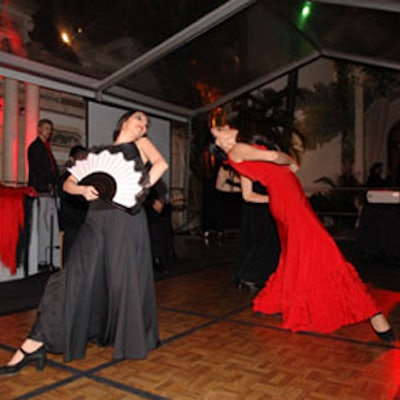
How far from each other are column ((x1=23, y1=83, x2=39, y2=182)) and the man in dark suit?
27.5 inches

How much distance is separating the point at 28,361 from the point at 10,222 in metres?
2.81

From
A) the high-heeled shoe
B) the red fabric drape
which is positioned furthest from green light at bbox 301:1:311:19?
the high-heeled shoe

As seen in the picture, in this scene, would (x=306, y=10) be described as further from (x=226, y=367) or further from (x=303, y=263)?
(x=226, y=367)

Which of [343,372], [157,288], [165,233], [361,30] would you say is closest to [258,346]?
[343,372]

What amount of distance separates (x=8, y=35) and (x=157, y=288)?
3.62 m

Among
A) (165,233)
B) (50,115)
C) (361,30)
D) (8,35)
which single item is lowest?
(165,233)

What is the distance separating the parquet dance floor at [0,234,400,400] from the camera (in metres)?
2.01

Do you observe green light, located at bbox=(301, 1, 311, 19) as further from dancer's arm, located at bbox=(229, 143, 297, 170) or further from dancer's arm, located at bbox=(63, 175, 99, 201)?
dancer's arm, located at bbox=(63, 175, 99, 201)

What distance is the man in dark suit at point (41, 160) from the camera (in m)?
5.69

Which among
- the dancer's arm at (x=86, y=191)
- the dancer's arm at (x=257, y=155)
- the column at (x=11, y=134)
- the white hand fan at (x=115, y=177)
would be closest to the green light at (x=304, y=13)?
the column at (x=11, y=134)

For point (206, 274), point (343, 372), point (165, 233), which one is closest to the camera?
point (343, 372)

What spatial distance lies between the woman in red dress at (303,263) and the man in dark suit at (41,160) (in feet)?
11.4

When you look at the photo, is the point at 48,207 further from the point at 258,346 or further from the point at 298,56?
the point at 298,56

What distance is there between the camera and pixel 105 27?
19.4 feet
